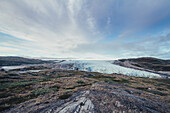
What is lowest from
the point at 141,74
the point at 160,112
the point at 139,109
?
the point at 141,74

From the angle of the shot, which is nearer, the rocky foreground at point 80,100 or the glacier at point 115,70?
the rocky foreground at point 80,100

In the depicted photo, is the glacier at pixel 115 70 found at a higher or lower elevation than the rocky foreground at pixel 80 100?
lower

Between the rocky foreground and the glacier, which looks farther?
the glacier

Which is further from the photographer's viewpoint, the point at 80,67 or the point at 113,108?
the point at 80,67

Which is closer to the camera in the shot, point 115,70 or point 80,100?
point 80,100

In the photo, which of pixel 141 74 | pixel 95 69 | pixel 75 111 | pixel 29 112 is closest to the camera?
pixel 75 111

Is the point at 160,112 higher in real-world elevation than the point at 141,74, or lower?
higher

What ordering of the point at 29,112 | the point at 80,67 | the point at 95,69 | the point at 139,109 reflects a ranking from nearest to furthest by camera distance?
the point at 29,112 → the point at 139,109 → the point at 95,69 → the point at 80,67

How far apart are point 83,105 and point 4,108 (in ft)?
30.4

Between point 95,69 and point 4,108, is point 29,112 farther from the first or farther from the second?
point 95,69

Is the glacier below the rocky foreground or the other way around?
below

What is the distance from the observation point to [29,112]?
7758mm

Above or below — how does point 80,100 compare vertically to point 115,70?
above

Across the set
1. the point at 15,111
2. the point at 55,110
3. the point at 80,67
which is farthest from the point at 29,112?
the point at 80,67
